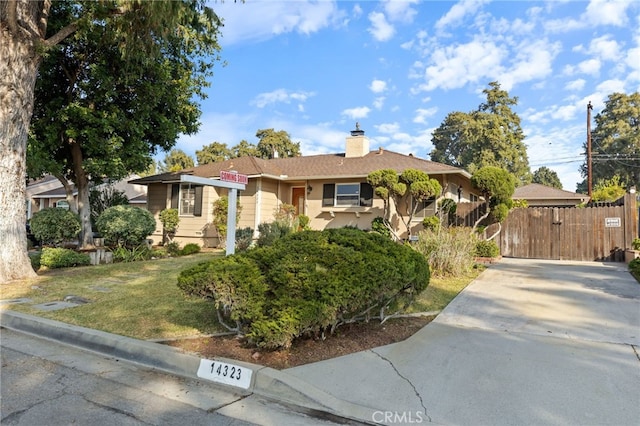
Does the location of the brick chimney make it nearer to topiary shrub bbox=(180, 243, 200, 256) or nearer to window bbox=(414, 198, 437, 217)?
window bbox=(414, 198, 437, 217)

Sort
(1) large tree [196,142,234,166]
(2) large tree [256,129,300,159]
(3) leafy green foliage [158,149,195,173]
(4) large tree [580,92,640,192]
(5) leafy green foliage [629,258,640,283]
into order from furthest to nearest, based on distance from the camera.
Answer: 1. (3) leafy green foliage [158,149,195,173]
2. (1) large tree [196,142,234,166]
3. (2) large tree [256,129,300,159]
4. (4) large tree [580,92,640,192]
5. (5) leafy green foliage [629,258,640,283]

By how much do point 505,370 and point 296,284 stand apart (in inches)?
90.2

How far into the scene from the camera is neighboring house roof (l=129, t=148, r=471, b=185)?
15000mm

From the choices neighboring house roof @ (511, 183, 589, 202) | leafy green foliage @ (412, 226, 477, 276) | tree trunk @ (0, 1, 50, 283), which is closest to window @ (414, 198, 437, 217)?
leafy green foliage @ (412, 226, 477, 276)

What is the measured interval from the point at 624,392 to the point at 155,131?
1415cm

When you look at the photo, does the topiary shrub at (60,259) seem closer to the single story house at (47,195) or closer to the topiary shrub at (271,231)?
the topiary shrub at (271,231)

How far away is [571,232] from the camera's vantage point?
13.5m

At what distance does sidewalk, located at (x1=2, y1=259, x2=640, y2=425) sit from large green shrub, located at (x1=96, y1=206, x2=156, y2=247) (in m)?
7.43

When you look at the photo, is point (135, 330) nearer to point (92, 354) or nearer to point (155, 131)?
point (92, 354)

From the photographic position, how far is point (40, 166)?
11.9m

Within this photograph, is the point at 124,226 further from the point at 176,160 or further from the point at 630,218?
the point at 176,160

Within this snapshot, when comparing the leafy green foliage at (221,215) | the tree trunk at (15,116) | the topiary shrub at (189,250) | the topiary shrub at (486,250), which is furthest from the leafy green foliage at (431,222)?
the tree trunk at (15,116)

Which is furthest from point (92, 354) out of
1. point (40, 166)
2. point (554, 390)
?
point (40, 166)

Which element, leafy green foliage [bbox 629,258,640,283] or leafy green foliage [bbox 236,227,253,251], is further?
leafy green foliage [bbox 236,227,253,251]
